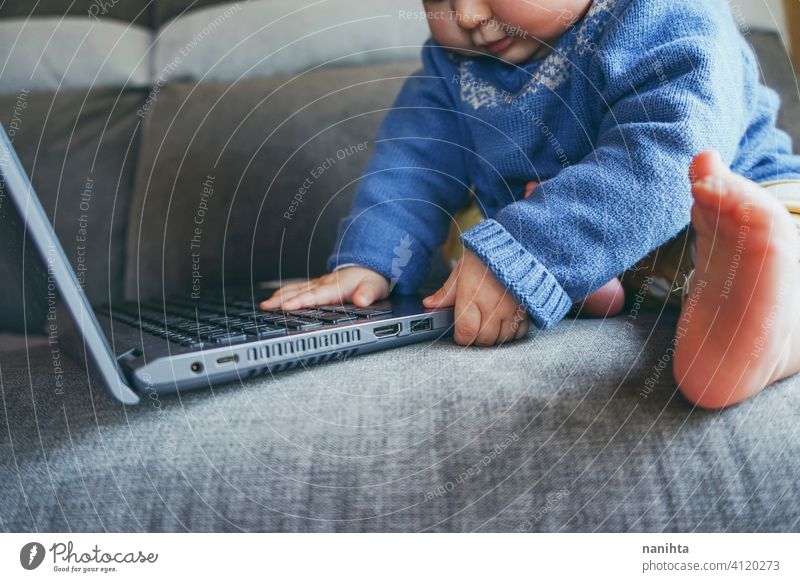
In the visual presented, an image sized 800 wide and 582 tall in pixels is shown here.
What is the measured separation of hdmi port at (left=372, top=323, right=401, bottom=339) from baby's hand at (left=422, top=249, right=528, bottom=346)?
1.5 inches

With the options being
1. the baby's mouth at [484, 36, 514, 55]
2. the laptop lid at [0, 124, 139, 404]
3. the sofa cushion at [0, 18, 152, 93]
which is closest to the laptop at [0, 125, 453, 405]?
the laptop lid at [0, 124, 139, 404]

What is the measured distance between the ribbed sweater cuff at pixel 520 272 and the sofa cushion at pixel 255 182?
33cm

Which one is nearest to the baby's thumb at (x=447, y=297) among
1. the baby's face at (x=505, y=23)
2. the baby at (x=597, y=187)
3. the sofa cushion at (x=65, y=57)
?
the baby at (x=597, y=187)

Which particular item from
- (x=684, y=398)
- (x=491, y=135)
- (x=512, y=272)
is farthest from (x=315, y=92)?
(x=684, y=398)

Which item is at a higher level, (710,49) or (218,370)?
(710,49)

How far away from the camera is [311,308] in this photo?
47 cm

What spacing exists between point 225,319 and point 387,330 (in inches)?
4.1

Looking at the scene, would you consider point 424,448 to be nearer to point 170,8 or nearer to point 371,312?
point 371,312

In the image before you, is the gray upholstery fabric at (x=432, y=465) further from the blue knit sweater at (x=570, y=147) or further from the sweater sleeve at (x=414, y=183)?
the sweater sleeve at (x=414, y=183)

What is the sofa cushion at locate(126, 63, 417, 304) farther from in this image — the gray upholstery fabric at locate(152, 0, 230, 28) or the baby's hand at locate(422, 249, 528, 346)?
the baby's hand at locate(422, 249, 528, 346)

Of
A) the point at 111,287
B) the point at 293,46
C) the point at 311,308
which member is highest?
the point at 293,46

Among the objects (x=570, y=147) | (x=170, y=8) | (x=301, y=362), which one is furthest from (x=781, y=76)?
(x=170, y=8)
